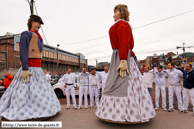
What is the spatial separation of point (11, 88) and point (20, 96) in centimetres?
47

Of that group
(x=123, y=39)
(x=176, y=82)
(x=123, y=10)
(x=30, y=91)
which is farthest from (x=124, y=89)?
(x=176, y=82)

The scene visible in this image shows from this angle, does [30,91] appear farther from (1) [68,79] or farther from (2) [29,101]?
(1) [68,79]

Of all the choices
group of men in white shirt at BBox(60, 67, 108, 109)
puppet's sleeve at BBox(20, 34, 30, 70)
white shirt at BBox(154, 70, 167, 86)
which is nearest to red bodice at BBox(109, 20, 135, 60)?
puppet's sleeve at BBox(20, 34, 30, 70)

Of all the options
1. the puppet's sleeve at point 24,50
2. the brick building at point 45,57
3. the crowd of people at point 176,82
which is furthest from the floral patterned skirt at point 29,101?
the brick building at point 45,57

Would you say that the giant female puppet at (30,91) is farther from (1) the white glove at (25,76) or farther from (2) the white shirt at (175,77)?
(2) the white shirt at (175,77)

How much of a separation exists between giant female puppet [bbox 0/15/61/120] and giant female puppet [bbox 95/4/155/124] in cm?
139

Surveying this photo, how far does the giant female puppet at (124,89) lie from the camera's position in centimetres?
316

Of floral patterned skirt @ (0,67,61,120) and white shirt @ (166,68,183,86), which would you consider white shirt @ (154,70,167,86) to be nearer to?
white shirt @ (166,68,183,86)

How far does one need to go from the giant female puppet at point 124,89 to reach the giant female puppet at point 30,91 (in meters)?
1.39

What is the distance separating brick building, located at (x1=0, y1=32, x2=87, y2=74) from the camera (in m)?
28.9

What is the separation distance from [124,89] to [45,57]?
39.0 meters

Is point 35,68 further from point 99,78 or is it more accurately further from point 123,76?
point 99,78

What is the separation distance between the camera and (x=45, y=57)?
39500 millimetres

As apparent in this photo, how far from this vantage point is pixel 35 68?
390 centimetres
